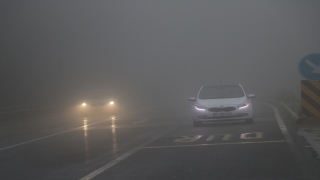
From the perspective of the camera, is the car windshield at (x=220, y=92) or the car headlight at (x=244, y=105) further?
the car windshield at (x=220, y=92)

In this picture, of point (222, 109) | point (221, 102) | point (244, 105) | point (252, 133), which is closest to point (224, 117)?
point (222, 109)

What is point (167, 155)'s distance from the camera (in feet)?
37.4

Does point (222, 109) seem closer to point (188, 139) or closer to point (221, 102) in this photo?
point (221, 102)

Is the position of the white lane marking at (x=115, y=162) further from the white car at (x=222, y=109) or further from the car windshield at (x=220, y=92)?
the car windshield at (x=220, y=92)

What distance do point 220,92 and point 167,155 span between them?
919 centimetres

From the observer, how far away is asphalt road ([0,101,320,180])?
9.11 metres

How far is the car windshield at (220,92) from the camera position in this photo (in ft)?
65.5

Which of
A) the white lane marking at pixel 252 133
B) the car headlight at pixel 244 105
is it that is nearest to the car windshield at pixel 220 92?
the car headlight at pixel 244 105

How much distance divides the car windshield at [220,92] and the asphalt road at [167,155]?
2.74m

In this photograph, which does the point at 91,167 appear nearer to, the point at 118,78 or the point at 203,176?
the point at 203,176

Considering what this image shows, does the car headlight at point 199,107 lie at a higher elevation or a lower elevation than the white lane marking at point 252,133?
higher

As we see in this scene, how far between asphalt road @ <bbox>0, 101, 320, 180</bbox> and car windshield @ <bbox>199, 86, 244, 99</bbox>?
8.98 feet

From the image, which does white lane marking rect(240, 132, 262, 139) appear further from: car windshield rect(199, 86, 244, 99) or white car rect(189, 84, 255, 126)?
car windshield rect(199, 86, 244, 99)

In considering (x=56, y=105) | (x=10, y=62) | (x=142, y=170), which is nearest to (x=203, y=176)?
(x=142, y=170)
